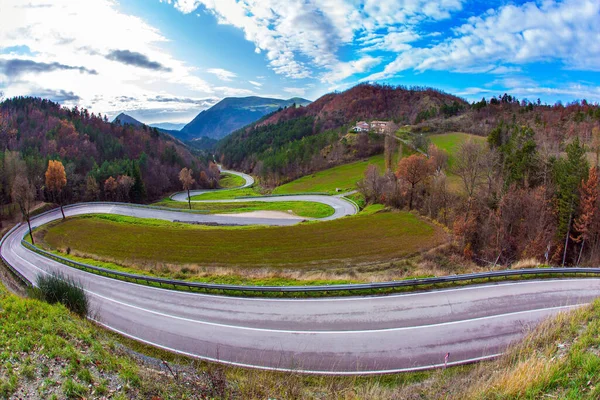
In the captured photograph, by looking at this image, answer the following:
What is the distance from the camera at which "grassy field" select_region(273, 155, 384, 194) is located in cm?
7331

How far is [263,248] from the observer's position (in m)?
29.7

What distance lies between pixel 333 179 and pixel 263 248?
53.8m

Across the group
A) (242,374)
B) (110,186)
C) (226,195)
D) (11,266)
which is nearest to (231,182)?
(226,195)

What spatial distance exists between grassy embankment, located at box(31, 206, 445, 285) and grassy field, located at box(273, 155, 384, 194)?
3161 centimetres

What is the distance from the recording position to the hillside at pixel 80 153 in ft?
220

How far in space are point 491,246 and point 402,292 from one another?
24.6 meters

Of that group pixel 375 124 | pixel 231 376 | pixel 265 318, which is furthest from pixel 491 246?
pixel 375 124

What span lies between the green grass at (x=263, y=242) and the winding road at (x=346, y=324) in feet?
31.6

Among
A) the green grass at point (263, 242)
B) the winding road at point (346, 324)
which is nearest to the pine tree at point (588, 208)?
the green grass at point (263, 242)

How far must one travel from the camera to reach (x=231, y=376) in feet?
30.9

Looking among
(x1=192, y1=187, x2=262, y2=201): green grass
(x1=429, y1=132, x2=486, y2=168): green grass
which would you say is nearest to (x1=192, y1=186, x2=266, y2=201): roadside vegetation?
(x1=192, y1=187, x2=262, y2=201): green grass

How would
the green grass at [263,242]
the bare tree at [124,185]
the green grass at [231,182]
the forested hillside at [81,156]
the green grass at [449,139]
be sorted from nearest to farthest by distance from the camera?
the green grass at [263,242]
the forested hillside at [81,156]
the bare tree at [124,185]
the green grass at [449,139]
the green grass at [231,182]

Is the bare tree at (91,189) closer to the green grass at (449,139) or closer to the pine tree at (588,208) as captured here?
the pine tree at (588,208)

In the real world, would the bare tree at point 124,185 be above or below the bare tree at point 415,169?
below
